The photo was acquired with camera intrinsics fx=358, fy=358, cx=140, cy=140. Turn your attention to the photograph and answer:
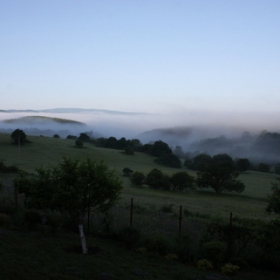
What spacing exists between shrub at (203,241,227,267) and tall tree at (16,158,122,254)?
12.1 ft

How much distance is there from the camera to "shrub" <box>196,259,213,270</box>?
11.7 m

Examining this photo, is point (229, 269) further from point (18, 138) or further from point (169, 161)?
point (169, 161)

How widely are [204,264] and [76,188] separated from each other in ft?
16.4

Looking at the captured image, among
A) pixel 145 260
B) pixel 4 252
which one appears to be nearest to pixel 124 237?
pixel 145 260

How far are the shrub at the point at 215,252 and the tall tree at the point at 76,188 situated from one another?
368 centimetres

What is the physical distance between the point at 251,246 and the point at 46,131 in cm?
16193

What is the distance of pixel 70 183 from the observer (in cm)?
1270

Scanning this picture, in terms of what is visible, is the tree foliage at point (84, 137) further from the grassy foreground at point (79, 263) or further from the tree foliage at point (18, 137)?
the grassy foreground at point (79, 263)

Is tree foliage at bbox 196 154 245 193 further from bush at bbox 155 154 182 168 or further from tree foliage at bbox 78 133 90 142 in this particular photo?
tree foliage at bbox 78 133 90 142

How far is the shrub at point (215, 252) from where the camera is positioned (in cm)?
1188

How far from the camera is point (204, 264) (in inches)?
464

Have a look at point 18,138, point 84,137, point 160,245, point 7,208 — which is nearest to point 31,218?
point 7,208

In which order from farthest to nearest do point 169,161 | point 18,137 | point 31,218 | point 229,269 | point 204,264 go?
point 169,161 → point 18,137 → point 31,218 → point 204,264 → point 229,269

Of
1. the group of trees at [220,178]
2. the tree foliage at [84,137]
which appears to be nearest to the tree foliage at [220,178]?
the group of trees at [220,178]
